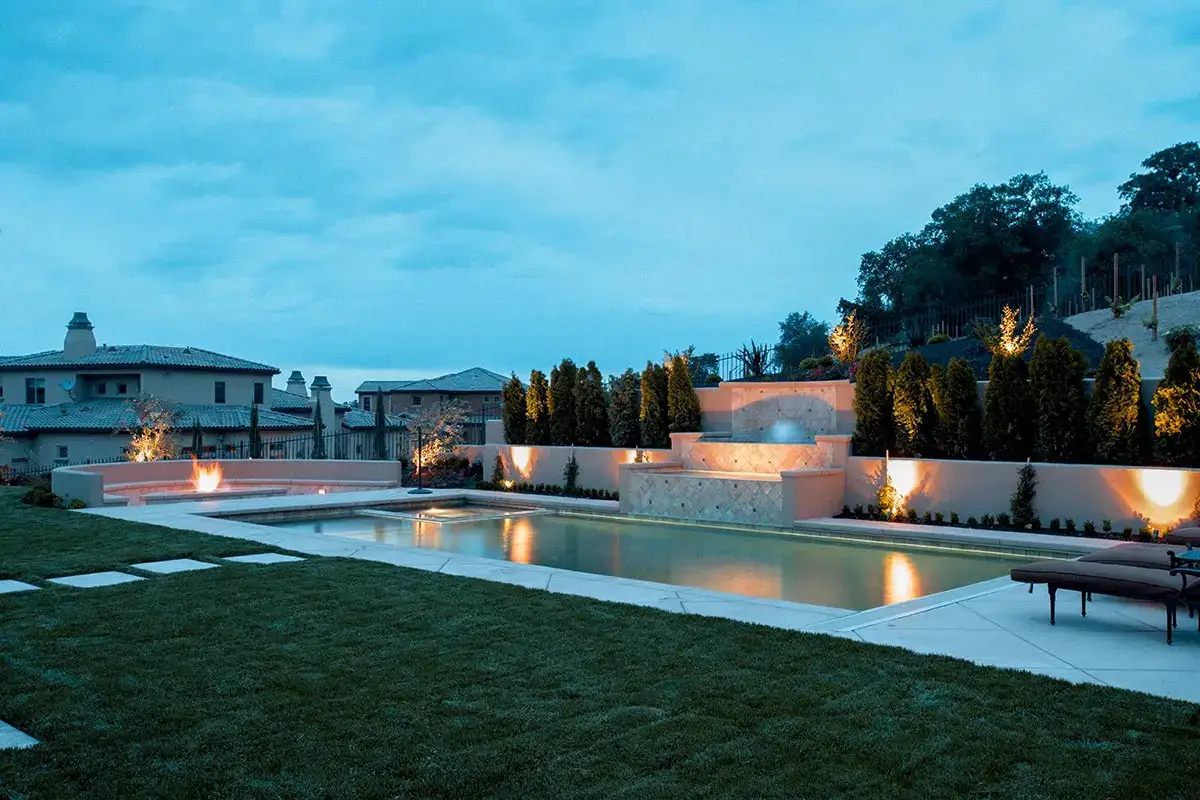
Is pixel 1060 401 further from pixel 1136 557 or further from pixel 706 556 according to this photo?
pixel 1136 557

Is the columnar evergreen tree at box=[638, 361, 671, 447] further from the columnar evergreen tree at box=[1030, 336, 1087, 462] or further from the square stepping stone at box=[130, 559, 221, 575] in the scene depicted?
the square stepping stone at box=[130, 559, 221, 575]

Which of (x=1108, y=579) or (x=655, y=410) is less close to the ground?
(x=655, y=410)

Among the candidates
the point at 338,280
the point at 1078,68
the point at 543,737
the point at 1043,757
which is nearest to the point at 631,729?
the point at 543,737

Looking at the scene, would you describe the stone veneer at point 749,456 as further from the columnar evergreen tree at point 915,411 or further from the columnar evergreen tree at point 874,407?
the columnar evergreen tree at point 915,411

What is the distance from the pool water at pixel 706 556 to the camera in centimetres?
1017

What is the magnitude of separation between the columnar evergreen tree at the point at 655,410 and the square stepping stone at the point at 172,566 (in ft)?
37.2

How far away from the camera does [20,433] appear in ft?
129

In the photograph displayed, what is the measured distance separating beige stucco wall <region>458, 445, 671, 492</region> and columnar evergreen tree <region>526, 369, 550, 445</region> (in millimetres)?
695

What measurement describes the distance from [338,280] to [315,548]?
48.9 meters

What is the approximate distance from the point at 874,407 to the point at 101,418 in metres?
34.4

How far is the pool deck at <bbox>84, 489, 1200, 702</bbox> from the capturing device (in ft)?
19.9

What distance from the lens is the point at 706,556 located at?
1265 centimetres

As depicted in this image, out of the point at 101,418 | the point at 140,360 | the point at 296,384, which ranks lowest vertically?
the point at 101,418

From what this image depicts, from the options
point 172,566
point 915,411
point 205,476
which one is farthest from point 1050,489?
point 205,476
